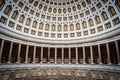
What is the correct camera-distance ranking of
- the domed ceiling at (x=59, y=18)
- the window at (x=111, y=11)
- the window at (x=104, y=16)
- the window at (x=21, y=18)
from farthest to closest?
the window at (x=21, y=18) < the window at (x=104, y=16) < the domed ceiling at (x=59, y=18) < the window at (x=111, y=11)

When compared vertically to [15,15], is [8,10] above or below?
above

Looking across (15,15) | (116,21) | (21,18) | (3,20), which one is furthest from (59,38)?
(116,21)

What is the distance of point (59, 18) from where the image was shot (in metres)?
33.8

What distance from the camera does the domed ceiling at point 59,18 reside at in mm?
25469

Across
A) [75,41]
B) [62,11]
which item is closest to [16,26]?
[62,11]

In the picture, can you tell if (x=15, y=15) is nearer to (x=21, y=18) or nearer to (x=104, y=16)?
(x=21, y=18)

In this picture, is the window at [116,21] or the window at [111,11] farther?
the window at [111,11]

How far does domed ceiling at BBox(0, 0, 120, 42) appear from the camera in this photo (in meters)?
25.5

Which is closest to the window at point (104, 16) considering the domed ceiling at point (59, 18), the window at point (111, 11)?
the domed ceiling at point (59, 18)

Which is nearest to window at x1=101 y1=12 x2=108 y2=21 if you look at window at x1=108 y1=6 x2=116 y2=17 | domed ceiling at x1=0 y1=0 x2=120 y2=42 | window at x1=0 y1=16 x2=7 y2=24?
domed ceiling at x1=0 y1=0 x2=120 y2=42

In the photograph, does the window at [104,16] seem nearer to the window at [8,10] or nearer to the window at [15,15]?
the window at [15,15]

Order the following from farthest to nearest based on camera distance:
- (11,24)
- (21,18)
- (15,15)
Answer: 1. (21,18)
2. (15,15)
3. (11,24)

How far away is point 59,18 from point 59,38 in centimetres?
625

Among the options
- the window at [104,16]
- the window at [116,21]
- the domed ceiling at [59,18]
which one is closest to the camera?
the window at [116,21]
